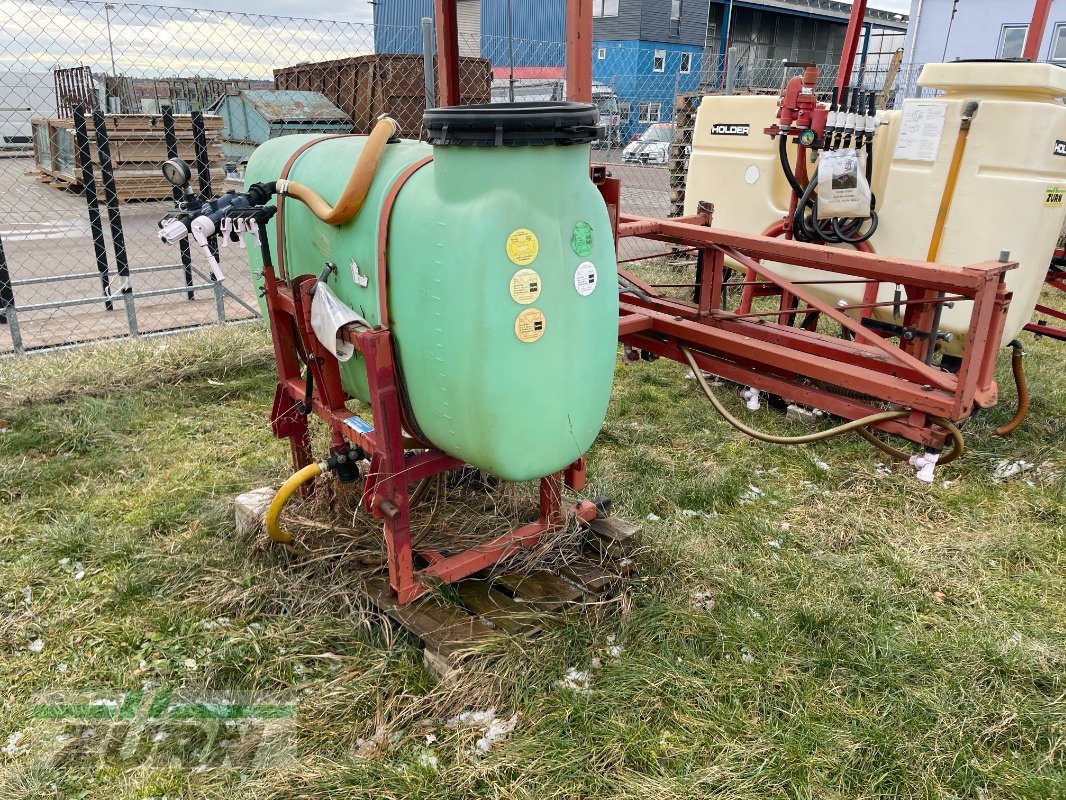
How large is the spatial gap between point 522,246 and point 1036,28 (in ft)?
12.6

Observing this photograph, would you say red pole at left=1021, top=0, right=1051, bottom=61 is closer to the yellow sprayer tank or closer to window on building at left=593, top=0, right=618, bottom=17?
the yellow sprayer tank

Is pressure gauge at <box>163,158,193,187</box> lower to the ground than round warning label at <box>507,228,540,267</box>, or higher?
higher

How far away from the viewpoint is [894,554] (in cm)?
290

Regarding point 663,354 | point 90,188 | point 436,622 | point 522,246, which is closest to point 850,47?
point 663,354

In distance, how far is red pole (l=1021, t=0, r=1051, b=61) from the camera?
12.7 feet

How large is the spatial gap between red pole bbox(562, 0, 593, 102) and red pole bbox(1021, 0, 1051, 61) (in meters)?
2.93

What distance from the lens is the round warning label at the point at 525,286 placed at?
5.97 ft

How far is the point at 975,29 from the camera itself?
17250 millimetres

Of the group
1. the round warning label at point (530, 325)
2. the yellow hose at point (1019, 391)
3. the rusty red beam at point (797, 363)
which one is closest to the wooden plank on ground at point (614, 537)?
the rusty red beam at point (797, 363)

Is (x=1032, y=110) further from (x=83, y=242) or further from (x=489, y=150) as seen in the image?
(x=83, y=242)

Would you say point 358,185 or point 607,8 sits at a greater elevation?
point 607,8

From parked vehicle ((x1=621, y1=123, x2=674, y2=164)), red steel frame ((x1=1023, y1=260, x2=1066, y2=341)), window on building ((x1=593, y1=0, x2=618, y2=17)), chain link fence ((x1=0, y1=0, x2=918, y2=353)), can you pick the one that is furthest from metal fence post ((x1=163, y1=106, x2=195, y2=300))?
window on building ((x1=593, y1=0, x2=618, y2=17))

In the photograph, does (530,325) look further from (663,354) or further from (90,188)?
(90,188)

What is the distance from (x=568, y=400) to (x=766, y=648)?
3.39 feet
